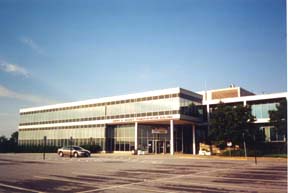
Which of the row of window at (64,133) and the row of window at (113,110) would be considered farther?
the row of window at (64,133)

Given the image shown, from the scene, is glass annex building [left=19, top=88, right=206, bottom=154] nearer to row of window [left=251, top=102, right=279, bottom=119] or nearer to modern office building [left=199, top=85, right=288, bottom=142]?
modern office building [left=199, top=85, right=288, bottom=142]

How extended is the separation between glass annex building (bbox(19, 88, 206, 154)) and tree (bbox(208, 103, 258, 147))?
303 inches

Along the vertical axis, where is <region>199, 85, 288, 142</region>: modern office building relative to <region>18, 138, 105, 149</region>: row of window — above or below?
above

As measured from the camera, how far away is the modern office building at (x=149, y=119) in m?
48.6

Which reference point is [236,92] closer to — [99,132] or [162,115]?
[162,115]

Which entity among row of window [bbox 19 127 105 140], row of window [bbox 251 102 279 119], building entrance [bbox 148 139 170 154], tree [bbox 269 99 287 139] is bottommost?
building entrance [bbox 148 139 170 154]

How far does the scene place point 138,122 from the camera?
53.2 metres

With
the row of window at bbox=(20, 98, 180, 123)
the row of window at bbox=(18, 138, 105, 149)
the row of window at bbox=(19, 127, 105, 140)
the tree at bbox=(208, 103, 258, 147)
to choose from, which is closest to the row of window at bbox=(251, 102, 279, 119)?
the tree at bbox=(208, 103, 258, 147)

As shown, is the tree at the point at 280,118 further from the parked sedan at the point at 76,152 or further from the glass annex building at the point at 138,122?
the parked sedan at the point at 76,152

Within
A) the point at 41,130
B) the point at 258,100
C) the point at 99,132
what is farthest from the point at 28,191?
the point at 41,130

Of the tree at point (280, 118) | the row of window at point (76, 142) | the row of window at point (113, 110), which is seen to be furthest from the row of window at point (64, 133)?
the tree at point (280, 118)

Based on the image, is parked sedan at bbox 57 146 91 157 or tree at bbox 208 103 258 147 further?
tree at bbox 208 103 258 147

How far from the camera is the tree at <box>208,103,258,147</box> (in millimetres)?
39656

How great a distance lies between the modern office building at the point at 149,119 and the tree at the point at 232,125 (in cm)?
749
